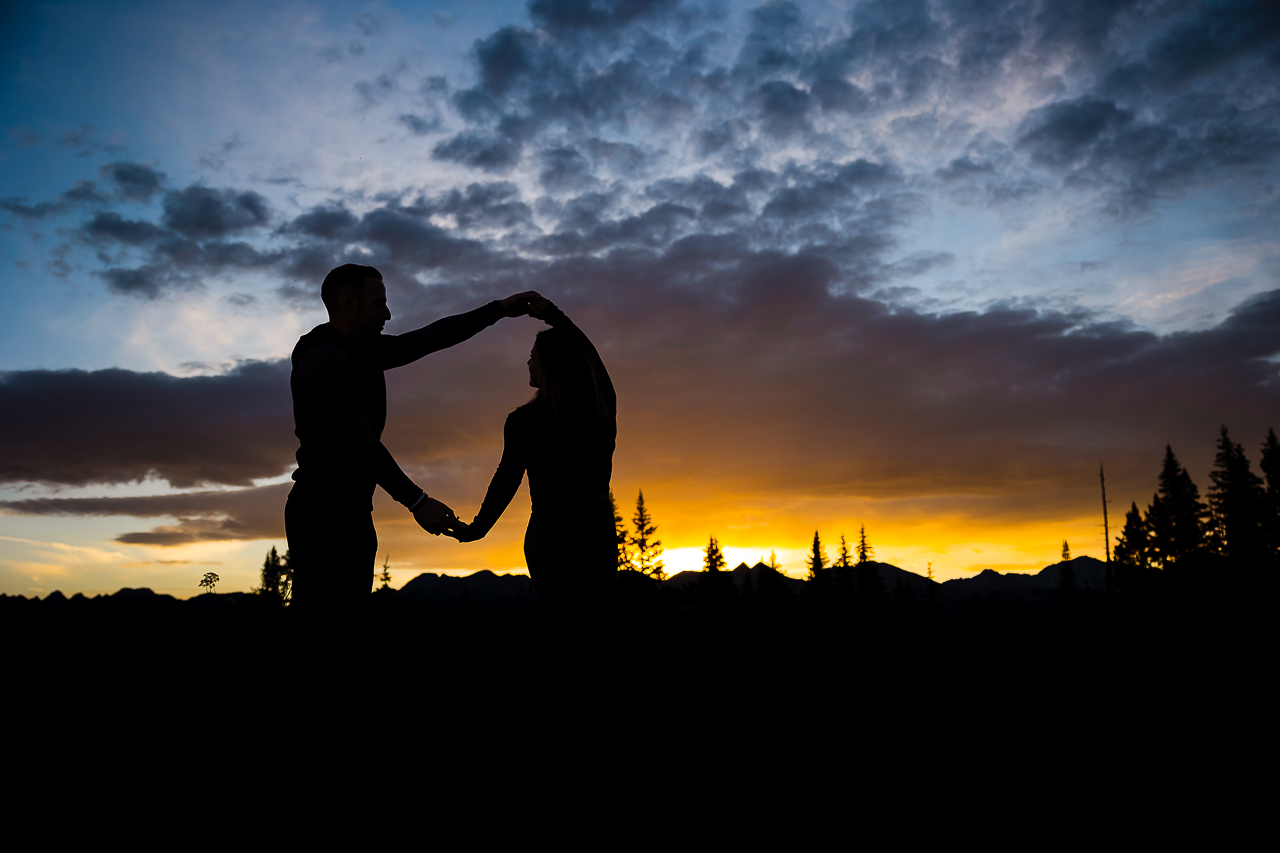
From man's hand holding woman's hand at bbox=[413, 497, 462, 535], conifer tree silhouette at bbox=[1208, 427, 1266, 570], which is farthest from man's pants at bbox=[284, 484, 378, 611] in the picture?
conifer tree silhouette at bbox=[1208, 427, 1266, 570]

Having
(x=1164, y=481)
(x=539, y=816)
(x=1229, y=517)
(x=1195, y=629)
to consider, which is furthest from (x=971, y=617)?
(x=1164, y=481)

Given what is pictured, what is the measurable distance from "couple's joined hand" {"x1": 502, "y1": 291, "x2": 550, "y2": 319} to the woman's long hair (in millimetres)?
905

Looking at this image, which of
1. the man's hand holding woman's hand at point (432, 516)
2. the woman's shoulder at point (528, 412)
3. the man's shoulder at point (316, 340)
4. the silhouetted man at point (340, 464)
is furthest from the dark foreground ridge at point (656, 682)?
the man's shoulder at point (316, 340)

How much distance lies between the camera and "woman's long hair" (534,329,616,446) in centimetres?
433

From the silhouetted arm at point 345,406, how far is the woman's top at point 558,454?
790 mm

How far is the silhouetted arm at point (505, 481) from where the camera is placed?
447 centimetres

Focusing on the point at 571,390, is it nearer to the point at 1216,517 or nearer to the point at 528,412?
the point at 528,412

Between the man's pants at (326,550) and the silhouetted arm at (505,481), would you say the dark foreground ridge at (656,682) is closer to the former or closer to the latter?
the man's pants at (326,550)

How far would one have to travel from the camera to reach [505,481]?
4.86m

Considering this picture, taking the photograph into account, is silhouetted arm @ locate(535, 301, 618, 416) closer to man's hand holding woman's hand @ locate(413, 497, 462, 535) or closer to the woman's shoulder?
the woman's shoulder

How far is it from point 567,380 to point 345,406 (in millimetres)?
1362

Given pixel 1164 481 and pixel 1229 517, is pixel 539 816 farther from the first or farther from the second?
pixel 1164 481

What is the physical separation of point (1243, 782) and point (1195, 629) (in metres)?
6.64

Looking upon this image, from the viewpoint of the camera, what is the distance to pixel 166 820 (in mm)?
3311
